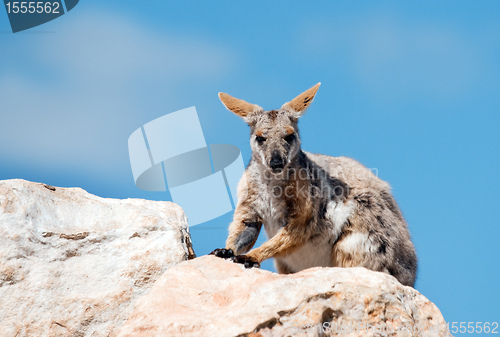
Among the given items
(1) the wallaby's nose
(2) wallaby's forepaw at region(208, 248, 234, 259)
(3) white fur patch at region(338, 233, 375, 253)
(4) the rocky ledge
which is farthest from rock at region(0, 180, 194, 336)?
(3) white fur patch at region(338, 233, 375, 253)

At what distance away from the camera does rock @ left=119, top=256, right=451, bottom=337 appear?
529cm

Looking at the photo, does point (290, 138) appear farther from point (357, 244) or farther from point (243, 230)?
point (357, 244)

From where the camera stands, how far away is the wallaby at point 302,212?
28.8 feet

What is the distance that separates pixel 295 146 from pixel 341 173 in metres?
1.18

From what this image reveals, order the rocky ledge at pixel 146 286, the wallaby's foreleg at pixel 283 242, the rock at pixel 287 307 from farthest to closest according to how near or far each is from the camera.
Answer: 1. the wallaby's foreleg at pixel 283 242
2. the rocky ledge at pixel 146 286
3. the rock at pixel 287 307

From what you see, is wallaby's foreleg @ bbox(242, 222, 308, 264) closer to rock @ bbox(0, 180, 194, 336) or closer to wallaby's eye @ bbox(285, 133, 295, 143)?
rock @ bbox(0, 180, 194, 336)

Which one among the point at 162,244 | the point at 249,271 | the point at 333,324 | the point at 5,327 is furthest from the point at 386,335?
the point at 5,327

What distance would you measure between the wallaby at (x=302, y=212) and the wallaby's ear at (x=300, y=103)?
17mm

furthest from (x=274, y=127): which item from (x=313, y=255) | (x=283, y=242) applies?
(x=313, y=255)

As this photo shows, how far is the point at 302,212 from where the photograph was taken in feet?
28.9

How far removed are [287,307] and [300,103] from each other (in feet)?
15.8

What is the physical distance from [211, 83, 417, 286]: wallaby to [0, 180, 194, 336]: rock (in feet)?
4.36

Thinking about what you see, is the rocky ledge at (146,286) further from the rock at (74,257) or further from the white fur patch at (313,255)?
the white fur patch at (313,255)

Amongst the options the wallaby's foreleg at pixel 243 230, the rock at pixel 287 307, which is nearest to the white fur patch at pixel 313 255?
the wallaby's foreleg at pixel 243 230
